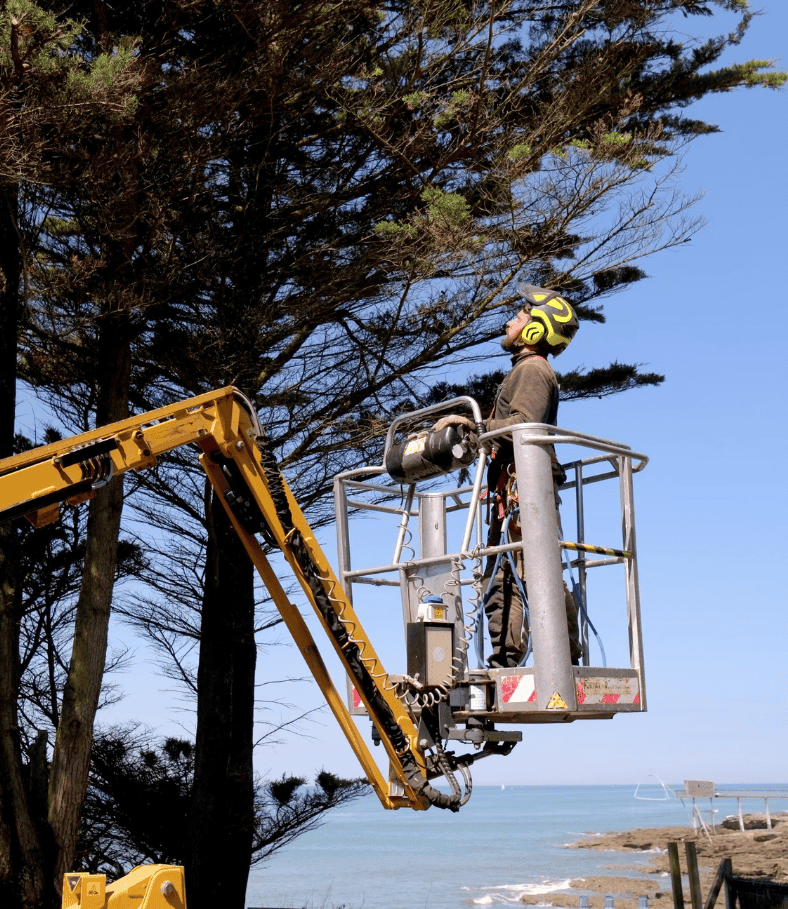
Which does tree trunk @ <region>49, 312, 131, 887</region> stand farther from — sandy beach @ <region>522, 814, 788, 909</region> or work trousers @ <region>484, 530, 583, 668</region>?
sandy beach @ <region>522, 814, 788, 909</region>

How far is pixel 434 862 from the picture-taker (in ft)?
141

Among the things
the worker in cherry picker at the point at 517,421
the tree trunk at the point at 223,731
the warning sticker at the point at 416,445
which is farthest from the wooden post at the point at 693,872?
the warning sticker at the point at 416,445

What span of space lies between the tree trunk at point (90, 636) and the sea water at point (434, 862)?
7175mm

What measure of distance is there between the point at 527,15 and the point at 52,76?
6.08 m

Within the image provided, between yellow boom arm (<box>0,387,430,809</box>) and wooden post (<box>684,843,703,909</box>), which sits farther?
wooden post (<box>684,843,703,909</box>)

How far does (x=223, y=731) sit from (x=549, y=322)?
767 cm

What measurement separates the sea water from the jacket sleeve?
41.3 feet

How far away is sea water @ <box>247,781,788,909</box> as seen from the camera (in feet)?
104

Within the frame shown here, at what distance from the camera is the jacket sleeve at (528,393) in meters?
5.84

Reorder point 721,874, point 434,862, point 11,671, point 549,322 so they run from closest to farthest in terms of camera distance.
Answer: point 549,322 → point 721,874 → point 11,671 → point 434,862

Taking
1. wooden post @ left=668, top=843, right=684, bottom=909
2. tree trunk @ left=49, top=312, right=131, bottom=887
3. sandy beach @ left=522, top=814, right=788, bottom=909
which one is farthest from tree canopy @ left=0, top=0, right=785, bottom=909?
sandy beach @ left=522, top=814, right=788, bottom=909

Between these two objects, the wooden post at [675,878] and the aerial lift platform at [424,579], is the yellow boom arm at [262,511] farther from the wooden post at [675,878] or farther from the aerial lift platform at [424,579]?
the wooden post at [675,878]

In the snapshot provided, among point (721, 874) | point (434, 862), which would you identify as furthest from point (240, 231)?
point (434, 862)

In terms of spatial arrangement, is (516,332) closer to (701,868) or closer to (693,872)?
(693,872)
